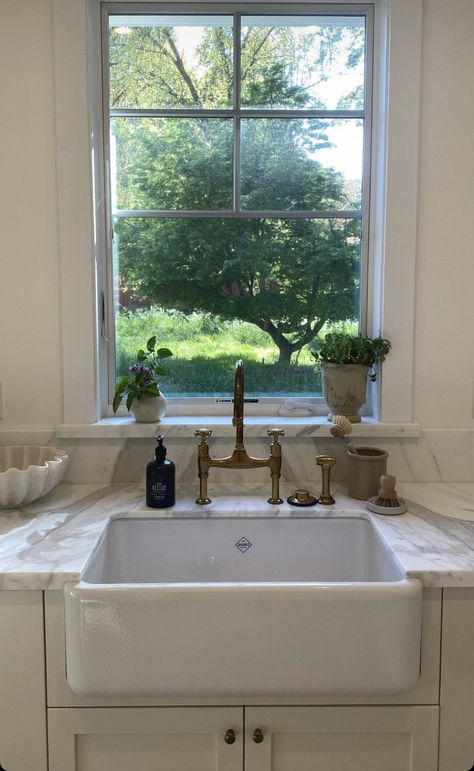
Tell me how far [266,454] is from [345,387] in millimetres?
304

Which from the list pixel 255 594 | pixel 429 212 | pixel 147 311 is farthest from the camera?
pixel 147 311

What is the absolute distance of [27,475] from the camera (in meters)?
1.60

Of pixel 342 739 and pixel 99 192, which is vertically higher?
pixel 99 192

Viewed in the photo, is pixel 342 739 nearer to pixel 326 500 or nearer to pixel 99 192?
pixel 326 500

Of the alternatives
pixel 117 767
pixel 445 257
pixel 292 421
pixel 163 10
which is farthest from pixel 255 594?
pixel 163 10

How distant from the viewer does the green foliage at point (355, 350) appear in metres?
1.85

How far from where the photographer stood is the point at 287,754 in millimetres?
1330

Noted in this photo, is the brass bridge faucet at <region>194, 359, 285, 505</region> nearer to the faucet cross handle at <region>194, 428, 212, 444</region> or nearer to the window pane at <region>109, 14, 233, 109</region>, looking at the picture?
the faucet cross handle at <region>194, 428, 212, 444</region>

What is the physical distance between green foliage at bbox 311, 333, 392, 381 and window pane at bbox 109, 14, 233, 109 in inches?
31.8

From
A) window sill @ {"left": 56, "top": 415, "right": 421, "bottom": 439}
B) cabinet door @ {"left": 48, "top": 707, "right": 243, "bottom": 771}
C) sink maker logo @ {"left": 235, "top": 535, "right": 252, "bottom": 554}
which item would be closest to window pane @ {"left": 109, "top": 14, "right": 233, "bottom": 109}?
window sill @ {"left": 56, "top": 415, "right": 421, "bottom": 439}

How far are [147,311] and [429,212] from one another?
2.92 feet

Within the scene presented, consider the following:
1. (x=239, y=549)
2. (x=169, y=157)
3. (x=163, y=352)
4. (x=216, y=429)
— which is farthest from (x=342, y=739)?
(x=169, y=157)

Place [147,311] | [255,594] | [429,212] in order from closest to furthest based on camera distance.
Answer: [255,594]
[429,212]
[147,311]

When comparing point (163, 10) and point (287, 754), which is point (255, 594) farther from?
point (163, 10)
